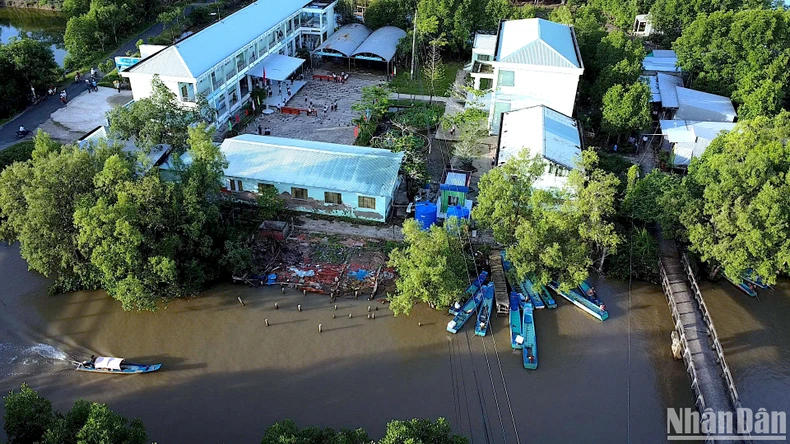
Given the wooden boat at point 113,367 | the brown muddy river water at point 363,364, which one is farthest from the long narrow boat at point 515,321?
the wooden boat at point 113,367

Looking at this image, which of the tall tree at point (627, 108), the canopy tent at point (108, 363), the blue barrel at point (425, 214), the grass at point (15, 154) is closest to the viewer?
the canopy tent at point (108, 363)

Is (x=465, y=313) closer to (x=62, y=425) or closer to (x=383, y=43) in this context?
(x=62, y=425)

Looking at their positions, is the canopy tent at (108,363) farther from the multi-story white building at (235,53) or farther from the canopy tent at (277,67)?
the canopy tent at (277,67)

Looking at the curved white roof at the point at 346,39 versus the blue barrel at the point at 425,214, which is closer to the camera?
the blue barrel at the point at 425,214

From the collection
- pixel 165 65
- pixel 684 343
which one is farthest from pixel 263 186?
pixel 684 343

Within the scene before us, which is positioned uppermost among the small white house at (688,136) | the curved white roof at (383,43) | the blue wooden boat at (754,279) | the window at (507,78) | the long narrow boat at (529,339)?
the window at (507,78)

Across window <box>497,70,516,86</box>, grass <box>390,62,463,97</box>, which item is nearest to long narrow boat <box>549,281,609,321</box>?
window <box>497,70,516,86</box>
